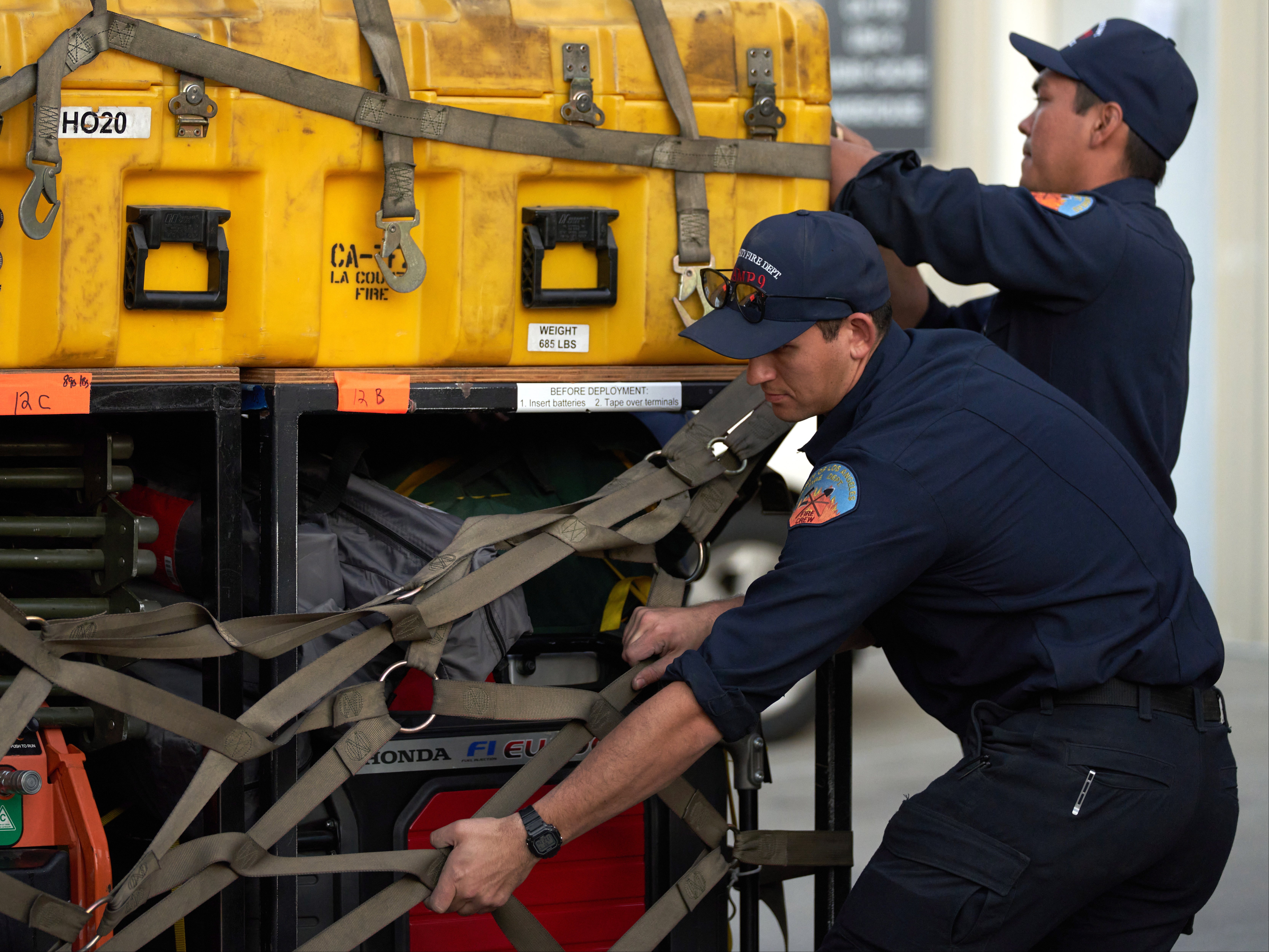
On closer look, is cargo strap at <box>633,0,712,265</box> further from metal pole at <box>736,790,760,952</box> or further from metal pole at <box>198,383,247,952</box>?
metal pole at <box>736,790,760,952</box>

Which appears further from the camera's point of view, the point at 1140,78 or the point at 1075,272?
the point at 1140,78

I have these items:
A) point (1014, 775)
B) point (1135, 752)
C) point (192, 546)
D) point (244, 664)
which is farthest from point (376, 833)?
point (1135, 752)

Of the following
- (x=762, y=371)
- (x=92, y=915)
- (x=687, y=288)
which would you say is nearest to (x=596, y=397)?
(x=687, y=288)

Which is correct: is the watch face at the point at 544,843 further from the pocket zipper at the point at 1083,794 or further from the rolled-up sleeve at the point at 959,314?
the rolled-up sleeve at the point at 959,314

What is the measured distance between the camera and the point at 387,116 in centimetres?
228

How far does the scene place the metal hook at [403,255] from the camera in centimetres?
230

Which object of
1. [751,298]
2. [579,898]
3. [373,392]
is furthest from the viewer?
[579,898]

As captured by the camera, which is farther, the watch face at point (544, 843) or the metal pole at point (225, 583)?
the metal pole at point (225, 583)

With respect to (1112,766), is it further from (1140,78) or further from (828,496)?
(1140,78)

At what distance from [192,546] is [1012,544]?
1.45 metres

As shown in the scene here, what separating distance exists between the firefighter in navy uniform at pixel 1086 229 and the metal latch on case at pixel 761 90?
19cm

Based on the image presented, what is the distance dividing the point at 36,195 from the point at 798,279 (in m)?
1.15

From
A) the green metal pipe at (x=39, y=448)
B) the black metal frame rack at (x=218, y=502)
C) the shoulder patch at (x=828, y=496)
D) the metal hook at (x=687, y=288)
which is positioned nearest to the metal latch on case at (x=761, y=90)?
the metal hook at (x=687, y=288)

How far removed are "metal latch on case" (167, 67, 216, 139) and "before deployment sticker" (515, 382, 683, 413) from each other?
684mm
